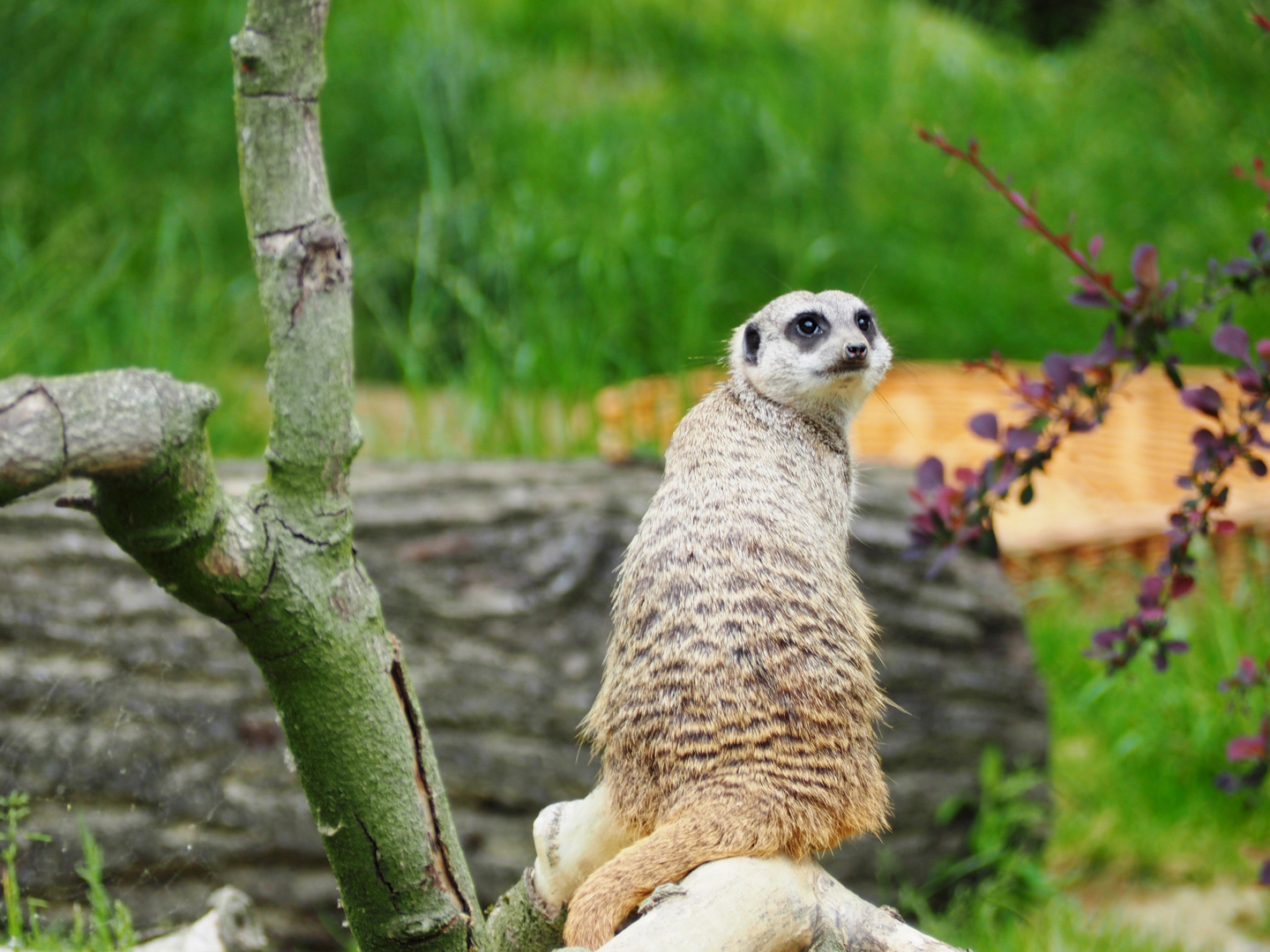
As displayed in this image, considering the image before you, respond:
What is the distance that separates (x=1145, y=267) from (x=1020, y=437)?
25 cm

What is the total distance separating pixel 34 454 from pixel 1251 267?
4.30ft

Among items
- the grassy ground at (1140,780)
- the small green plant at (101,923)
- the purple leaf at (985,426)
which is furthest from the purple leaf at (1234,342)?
the small green plant at (101,923)

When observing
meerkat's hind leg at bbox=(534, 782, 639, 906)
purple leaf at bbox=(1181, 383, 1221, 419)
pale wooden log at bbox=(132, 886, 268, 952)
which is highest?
purple leaf at bbox=(1181, 383, 1221, 419)

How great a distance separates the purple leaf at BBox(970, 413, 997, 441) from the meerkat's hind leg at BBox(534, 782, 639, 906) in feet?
2.38

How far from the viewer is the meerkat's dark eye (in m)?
1.10

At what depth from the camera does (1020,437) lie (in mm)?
1473

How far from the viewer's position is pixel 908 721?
97.9 inches

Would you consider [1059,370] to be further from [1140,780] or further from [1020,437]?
[1140,780]

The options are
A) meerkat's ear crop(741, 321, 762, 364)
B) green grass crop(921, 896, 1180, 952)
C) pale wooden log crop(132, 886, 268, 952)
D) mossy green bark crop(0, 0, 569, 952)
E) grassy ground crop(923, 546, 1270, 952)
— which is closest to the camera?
mossy green bark crop(0, 0, 569, 952)

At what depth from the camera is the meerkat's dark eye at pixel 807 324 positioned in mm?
1098

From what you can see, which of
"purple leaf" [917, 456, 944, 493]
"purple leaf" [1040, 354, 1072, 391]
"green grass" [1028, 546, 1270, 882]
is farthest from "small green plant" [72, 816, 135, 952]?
"green grass" [1028, 546, 1270, 882]

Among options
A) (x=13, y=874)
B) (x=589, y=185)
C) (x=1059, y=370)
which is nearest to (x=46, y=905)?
(x=13, y=874)

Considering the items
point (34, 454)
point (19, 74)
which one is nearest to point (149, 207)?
point (19, 74)

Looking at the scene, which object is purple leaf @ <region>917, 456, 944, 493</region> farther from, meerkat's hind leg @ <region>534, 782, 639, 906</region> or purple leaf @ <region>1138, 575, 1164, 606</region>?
meerkat's hind leg @ <region>534, 782, 639, 906</region>
